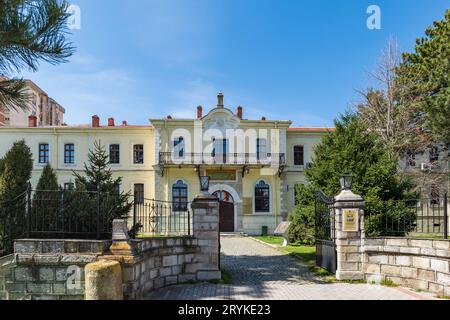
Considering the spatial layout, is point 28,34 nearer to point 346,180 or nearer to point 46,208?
point 46,208

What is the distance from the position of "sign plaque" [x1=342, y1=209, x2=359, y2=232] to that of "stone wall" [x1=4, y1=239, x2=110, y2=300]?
552 centimetres

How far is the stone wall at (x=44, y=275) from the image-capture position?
6340 millimetres

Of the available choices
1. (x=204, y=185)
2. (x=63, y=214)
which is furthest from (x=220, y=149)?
(x=63, y=214)

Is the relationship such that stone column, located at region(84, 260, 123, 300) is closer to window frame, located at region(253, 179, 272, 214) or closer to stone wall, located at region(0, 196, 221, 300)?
stone wall, located at region(0, 196, 221, 300)

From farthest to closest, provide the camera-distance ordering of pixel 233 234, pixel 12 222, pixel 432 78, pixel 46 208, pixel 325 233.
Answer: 1. pixel 233 234
2. pixel 432 78
3. pixel 325 233
4. pixel 12 222
5. pixel 46 208

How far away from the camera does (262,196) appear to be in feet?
90.0

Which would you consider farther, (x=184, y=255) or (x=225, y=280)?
(x=225, y=280)

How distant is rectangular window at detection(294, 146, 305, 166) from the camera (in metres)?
28.8

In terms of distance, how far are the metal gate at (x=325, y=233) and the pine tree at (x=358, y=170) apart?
237cm

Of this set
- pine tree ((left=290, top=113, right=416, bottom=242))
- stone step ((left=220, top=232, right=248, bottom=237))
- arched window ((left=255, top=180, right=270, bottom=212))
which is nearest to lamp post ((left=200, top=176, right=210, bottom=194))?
pine tree ((left=290, top=113, right=416, bottom=242))

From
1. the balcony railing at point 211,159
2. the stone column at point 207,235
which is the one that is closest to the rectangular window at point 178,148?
the balcony railing at point 211,159

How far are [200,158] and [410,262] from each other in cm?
1935
